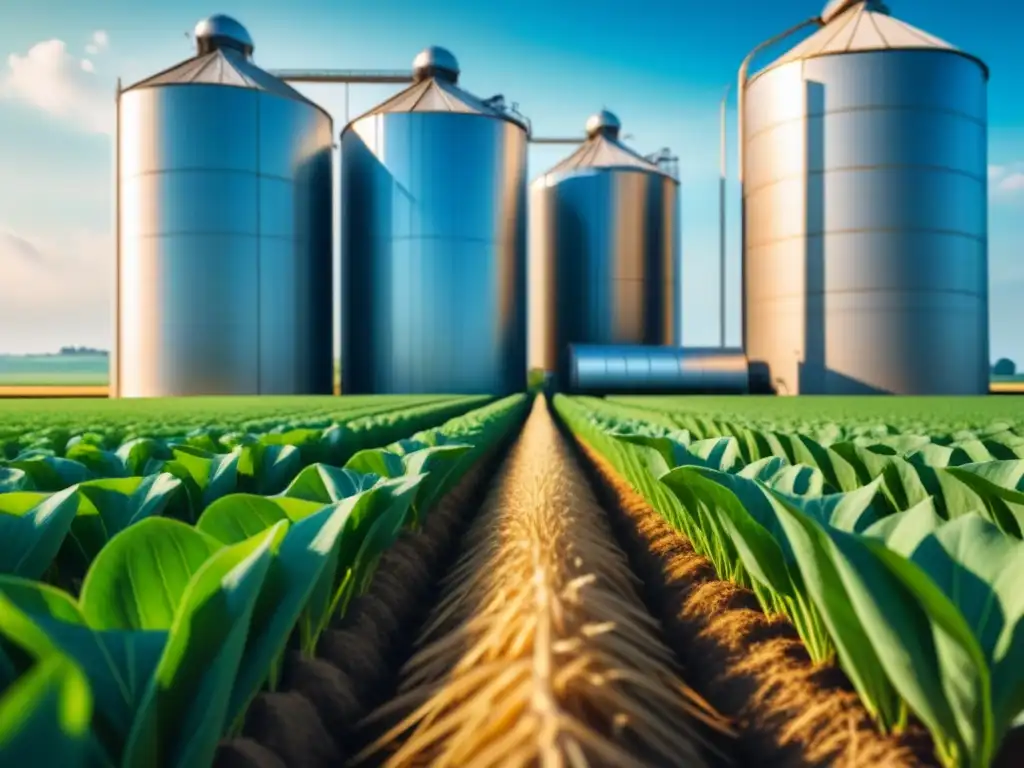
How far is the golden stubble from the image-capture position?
0.76 m

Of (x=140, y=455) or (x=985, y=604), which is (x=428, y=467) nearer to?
(x=140, y=455)

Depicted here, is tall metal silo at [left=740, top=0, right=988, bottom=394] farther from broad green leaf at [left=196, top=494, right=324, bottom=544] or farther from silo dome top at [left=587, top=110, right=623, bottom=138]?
broad green leaf at [left=196, top=494, right=324, bottom=544]

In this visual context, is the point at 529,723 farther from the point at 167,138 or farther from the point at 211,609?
the point at 167,138

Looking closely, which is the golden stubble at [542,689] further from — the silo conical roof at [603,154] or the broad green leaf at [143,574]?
the silo conical roof at [603,154]

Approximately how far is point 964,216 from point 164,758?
2827 cm

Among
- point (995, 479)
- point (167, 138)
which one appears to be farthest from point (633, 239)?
point (995, 479)

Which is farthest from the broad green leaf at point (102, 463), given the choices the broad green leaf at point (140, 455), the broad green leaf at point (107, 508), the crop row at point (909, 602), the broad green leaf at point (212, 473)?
the crop row at point (909, 602)

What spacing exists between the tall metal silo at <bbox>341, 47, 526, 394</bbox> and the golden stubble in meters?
22.3

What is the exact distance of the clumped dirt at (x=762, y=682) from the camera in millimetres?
921

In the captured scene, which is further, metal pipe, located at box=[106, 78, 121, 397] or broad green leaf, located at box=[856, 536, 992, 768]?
metal pipe, located at box=[106, 78, 121, 397]

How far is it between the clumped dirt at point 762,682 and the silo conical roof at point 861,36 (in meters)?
27.1

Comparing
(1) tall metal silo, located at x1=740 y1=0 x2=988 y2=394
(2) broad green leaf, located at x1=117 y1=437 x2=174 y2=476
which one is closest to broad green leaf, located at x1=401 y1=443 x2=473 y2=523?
(2) broad green leaf, located at x1=117 y1=437 x2=174 y2=476

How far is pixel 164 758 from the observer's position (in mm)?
734

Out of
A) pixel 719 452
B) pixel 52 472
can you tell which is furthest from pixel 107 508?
pixel 719 452
